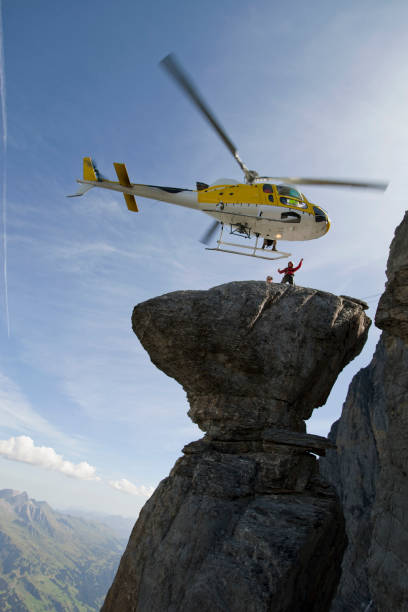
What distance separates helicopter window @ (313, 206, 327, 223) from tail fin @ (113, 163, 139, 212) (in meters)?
12.5

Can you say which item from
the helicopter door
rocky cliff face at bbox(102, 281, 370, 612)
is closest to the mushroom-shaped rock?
rocky cliff face at bbox(102, 281, 370, 612)

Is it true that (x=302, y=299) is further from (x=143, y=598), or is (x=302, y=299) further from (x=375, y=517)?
(x=143, y=598)

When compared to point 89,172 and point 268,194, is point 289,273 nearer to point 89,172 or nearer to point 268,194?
point 268,194

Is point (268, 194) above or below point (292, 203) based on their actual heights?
above

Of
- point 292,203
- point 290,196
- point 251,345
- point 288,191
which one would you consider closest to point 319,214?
point 292,203

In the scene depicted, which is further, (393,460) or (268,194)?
(268,194)

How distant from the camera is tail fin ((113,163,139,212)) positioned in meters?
25.3

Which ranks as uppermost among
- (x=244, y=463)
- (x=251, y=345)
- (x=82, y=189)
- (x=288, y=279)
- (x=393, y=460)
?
(x=82, y=189)

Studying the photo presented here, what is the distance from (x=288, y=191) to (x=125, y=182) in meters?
11.1

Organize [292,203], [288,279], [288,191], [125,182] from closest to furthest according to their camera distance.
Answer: [288,279] → [292,203] → [288,191] → [125,182]

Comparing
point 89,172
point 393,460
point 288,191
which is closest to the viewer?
point 393,460

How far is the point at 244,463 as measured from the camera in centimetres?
1220

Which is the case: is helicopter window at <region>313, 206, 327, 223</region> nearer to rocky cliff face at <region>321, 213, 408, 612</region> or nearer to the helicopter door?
the helicopter door

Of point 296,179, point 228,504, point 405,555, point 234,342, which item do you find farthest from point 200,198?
point 405,555
